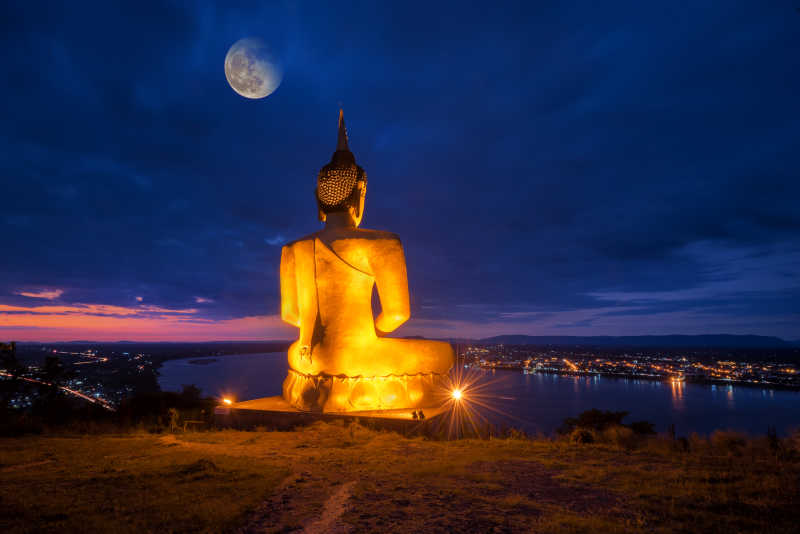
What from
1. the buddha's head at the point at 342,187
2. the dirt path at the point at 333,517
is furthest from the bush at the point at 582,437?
the buddha's head at the point at 342,187

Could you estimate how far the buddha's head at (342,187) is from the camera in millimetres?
10742

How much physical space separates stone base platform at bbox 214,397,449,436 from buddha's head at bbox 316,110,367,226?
494cm

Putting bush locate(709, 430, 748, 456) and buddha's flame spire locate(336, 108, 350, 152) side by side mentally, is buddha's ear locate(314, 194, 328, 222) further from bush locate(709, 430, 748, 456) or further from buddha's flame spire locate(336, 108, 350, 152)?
bush locate(709, 430, 748, 456)

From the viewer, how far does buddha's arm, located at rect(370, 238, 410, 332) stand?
994cm

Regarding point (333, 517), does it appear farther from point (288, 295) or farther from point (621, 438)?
point (288, 295)

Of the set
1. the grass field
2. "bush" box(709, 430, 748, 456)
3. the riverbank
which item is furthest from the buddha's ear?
the riverbank

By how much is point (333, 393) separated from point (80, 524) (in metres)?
5.98

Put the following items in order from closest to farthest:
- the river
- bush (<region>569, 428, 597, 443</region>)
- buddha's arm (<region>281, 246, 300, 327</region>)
Result: bush (<region>569, 428, 597, 443</region>) → buddha's arm (<region>281, 246, 300, 327</region>) → the river

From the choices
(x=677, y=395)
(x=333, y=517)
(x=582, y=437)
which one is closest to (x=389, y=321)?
(x=582, y=437)

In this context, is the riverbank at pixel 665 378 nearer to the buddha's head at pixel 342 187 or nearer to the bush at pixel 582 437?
the bush at pixel 582 437

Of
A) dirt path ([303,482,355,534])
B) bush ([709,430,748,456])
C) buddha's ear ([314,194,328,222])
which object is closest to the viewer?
dirt path ([303,482,355,534])

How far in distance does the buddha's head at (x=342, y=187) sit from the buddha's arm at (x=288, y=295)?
177 cm

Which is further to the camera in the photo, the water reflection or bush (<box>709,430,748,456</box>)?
the water reflection

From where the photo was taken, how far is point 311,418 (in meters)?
9.23
